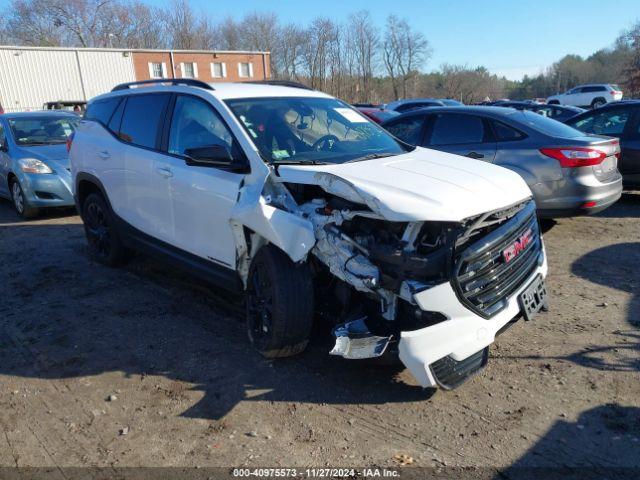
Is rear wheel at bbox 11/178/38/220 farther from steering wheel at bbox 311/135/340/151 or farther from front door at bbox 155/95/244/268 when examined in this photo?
steering wheel at bbox 311/135/340/151

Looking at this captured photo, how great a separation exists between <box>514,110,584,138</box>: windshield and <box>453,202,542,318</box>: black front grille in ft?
10.6

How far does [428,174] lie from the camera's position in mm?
3525

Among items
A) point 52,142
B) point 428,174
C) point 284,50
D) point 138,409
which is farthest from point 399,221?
point 284,50

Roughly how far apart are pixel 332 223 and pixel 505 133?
423 centimetres

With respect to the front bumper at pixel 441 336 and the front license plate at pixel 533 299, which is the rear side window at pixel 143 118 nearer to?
the front bumper at pixel 441 336

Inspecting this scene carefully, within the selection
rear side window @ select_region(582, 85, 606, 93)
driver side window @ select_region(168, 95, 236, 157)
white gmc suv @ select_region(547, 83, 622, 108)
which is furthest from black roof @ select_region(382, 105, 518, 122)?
rear side window @ select_region(582, 85, 606, 93)

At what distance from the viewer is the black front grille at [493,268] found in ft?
9.86

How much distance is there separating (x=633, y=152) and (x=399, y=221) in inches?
269

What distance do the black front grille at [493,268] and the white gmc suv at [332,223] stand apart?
0.01 metres

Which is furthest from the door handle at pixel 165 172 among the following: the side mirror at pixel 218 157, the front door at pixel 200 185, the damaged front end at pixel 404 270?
the damaged front end at pixel 404 270

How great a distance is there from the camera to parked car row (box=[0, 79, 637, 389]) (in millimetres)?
2986

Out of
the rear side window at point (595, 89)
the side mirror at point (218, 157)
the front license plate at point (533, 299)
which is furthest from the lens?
the rear side window at point (595, 89)

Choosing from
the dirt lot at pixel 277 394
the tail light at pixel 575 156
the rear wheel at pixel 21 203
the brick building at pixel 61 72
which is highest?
the brick building at pixel 61 72

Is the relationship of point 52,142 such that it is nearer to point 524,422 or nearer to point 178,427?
point 178,427
